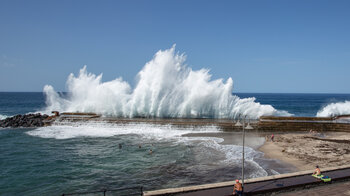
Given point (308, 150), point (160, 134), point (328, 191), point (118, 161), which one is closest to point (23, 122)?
point (160, 134)

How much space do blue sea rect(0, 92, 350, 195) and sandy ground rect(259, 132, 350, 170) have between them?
46.8 inches

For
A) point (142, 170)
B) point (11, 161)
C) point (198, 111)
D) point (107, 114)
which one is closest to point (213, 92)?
point (198, 111)

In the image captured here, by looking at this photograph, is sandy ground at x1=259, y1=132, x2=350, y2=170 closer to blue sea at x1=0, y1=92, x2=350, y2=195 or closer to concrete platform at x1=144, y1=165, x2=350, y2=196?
blue sea at x1=0, y1=92, x2=350, y2=195

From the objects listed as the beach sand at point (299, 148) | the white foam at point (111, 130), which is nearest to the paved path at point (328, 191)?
the beach sand at point (299, 148)

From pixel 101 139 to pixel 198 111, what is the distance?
59.9 feet

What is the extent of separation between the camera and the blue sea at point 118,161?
1286 cm

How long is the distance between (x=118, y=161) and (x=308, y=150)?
1473 centimetres

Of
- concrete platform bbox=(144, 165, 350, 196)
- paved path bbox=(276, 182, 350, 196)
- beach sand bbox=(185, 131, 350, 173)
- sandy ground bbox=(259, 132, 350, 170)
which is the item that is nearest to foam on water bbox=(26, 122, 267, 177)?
beach sand bbox=(185, 131, 350, 173)

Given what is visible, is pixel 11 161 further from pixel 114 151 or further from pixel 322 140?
pixel 322 140

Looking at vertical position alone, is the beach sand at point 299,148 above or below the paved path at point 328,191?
above

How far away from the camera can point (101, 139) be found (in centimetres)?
2412

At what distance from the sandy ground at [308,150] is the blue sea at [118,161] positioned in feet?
3.90

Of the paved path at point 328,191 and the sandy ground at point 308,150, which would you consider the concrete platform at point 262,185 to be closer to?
the paved path at point 328,191

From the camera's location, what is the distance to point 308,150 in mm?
18391
